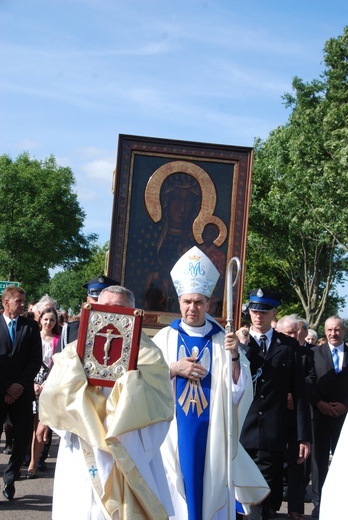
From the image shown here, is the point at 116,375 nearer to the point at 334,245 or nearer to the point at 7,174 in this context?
the point at 334,245

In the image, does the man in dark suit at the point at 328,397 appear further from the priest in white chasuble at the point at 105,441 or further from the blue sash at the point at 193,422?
the priest in white chasuble at the point at 105,441

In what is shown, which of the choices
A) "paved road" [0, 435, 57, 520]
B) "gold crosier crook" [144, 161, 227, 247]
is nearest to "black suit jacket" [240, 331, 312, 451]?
"paved road" [0, 435, 57, 520]

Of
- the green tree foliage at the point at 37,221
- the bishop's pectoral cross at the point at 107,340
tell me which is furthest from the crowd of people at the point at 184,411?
the green tree foliage at the point at 37,221

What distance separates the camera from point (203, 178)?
13.1 metres

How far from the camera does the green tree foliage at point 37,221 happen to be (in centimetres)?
5212

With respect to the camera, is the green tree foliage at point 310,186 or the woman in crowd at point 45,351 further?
the green tree foliage at point 310,186

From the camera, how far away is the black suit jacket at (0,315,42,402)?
8.96 metres

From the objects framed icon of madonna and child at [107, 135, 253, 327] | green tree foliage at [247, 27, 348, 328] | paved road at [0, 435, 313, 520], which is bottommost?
paved road at [0, 435, 313, 520]

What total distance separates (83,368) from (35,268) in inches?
1943

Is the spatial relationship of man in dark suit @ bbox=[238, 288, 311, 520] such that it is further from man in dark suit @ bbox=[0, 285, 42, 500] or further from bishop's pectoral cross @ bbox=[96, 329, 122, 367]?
bishop's pectoral cross @ bbox=[96, 329, 122, 367]

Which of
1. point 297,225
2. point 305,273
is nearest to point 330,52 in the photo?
point 297,225

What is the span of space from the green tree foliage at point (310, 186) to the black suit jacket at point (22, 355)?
16.6 m

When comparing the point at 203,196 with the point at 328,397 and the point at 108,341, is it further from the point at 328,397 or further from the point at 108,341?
the point at 108,341

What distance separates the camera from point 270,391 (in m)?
7.73
